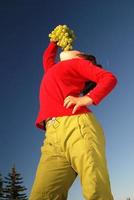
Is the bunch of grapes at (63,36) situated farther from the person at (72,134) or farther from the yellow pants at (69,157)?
the yellow pants at (69,157)

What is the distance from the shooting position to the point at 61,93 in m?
4.61

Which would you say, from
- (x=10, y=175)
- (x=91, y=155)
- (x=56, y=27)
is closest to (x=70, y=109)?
(x=91, y=155)

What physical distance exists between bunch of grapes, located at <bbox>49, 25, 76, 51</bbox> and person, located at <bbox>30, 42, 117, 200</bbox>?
0.54 meters

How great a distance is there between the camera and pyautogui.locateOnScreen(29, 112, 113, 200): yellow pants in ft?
13.4

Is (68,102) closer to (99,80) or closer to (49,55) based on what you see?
(99,80)

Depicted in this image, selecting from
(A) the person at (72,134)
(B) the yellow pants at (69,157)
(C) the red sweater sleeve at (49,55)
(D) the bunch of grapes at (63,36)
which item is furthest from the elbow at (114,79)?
(C) the red sweater sleeve at (49,55)

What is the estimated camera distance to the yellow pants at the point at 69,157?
13.4 ft

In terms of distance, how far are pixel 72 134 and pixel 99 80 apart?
0.63m

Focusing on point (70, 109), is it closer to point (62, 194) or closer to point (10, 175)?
point (62, 194)

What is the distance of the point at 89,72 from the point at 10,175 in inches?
2572

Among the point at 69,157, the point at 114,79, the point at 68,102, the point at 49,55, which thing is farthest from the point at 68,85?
the point at 49,55

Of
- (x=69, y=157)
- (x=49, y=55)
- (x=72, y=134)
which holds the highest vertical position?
(x=49, y=55)

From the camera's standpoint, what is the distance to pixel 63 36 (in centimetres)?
543

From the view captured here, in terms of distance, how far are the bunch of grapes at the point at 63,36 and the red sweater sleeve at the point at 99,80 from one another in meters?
0.79
